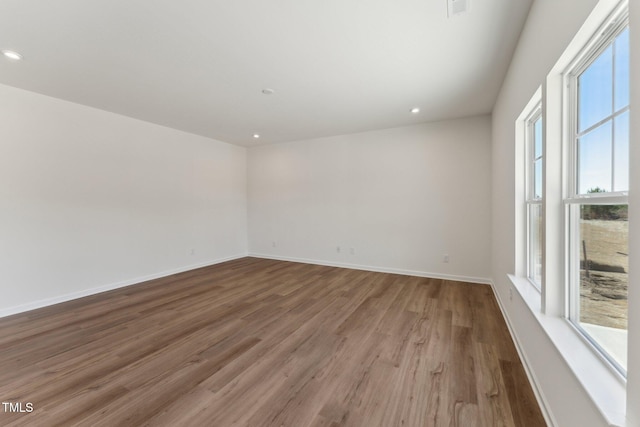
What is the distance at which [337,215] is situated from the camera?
5.21m

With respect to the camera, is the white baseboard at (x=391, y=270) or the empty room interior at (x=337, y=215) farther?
A: the white baseboard at (x=391, y=270)

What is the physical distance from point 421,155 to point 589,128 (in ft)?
10.4

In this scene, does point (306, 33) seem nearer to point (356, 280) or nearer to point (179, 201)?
point (356, 280)

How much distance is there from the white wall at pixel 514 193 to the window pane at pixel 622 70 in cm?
18

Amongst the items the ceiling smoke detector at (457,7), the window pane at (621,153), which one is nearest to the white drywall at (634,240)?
the window pane at (621,153)

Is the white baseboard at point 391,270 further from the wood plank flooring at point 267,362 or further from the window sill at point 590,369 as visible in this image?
the window sill at point 590,369

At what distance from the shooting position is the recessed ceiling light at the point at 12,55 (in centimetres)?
227

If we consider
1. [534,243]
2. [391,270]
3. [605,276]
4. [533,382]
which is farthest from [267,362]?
[391,270]

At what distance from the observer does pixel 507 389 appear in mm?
1706

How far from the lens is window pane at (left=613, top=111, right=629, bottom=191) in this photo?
3.24 feet

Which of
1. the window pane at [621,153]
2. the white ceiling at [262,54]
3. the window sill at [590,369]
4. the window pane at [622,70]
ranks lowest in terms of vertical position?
the window sill at [590,369]

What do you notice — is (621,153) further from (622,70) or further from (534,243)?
(534,243)

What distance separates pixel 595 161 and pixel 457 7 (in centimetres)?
135

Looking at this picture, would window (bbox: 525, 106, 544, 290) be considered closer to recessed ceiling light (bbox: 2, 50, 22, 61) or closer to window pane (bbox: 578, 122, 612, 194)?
window pane (bbox: 578, 122, 612, 194)
